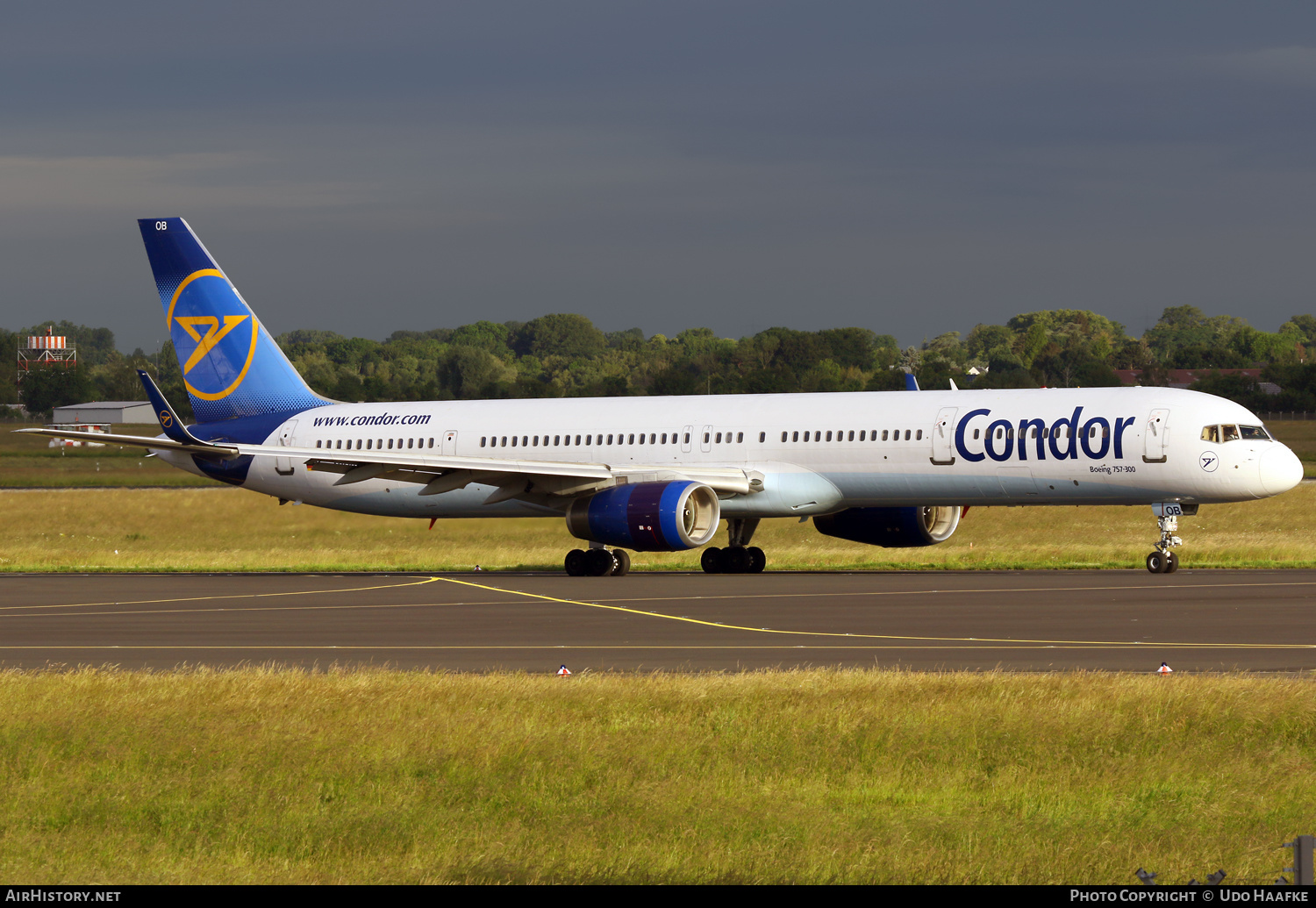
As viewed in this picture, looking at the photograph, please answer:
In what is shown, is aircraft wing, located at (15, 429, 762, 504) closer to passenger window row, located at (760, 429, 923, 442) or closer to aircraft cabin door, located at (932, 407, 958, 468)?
passenger window row, located at (760, 429, 923, 442)

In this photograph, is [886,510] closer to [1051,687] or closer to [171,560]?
[171,560]

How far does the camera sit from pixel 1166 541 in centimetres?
3612

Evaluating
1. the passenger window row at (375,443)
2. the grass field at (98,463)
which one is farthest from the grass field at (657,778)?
the grass field at (98,463)

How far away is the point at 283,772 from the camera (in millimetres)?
12828

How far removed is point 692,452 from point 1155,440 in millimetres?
11131

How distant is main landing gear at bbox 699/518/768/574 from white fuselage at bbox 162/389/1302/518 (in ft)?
4.17

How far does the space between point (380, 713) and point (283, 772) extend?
2.52m

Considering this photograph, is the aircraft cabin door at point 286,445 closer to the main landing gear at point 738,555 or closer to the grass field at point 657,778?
the main landing gear at point 738,555

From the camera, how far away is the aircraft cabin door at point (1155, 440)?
1403 inches

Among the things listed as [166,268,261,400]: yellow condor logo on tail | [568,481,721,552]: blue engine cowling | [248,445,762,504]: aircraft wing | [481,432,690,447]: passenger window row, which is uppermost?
[166,268,261,400]: yellow condor logo on tail

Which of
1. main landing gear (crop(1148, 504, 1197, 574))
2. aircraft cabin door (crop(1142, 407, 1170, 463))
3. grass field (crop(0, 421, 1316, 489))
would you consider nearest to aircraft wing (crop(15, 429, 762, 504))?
aircraft cabin door (crop(1142, 407, 1170, 463))

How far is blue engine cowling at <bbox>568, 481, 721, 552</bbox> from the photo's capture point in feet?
118

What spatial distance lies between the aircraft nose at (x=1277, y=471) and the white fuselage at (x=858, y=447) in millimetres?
38

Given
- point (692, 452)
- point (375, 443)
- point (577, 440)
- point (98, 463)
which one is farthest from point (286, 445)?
point (98, 463)
